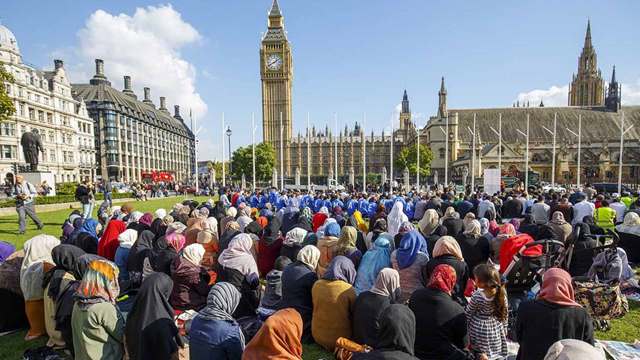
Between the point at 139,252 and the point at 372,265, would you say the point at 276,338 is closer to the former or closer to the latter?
the point at 372,265

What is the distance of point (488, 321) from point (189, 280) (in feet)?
14.2

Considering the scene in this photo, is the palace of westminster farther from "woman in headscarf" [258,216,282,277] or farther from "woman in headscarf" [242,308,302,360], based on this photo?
"woman in headscarf" [242,308,302,360]

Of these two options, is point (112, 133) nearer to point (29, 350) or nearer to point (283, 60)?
point (283, 60)

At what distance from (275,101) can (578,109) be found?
6698 centimetres

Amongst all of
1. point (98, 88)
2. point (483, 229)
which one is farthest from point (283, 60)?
point (483, 229)

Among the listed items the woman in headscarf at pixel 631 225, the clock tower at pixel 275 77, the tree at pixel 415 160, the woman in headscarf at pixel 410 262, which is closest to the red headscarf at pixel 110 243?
the woman in headscarf at pixel 410 262

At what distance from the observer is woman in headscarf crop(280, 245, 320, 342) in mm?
5141

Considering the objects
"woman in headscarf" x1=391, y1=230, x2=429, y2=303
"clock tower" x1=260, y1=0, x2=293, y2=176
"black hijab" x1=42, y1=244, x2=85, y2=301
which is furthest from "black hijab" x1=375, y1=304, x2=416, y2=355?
"clock tower" x1=260, y1=0, x2=293, y2=176

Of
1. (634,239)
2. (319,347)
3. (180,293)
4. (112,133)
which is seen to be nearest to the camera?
(319,347)

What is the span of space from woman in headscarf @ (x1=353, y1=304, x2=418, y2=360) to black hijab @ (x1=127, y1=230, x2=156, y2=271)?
5033 millimetres

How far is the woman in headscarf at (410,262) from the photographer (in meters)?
5.74

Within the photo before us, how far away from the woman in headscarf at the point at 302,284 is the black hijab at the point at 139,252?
2.97 metres

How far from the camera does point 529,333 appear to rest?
3725 millimetres

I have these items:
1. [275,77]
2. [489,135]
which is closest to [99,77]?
[275,77]
